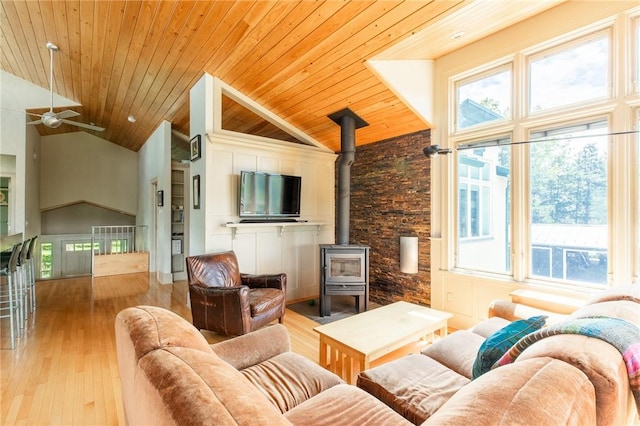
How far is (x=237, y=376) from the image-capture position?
85 centimetres

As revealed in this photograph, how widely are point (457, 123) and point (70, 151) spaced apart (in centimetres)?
899

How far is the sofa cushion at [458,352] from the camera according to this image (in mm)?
1703

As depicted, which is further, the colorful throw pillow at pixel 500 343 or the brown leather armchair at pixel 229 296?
the brown leather armchair at pixel 229 296

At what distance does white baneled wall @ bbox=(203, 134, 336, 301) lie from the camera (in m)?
3.94

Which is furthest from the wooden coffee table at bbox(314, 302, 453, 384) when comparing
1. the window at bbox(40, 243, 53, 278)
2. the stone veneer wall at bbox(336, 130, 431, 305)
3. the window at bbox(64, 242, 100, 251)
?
the window at bbox(40, 243, 53, 278)

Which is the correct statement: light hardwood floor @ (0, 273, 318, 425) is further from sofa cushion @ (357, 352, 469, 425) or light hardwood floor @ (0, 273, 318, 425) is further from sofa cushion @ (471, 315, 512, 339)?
sofa cushion @ (471, 315, 512, 339)

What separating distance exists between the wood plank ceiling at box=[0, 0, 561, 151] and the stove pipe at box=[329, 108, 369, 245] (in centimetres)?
16

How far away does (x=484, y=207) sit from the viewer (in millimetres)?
3514

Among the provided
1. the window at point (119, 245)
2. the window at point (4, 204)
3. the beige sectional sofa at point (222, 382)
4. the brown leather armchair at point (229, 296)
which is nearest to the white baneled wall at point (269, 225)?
the brown leather armchair at point (229, 296)

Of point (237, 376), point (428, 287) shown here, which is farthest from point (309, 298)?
point (237, 376)

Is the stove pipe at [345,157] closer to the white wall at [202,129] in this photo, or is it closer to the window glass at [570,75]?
the white wall at [202,129]

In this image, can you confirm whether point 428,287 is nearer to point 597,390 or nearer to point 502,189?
point 502,189

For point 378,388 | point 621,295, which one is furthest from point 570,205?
point 378,388

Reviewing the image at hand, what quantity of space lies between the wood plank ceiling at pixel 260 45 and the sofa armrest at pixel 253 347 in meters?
2.68
